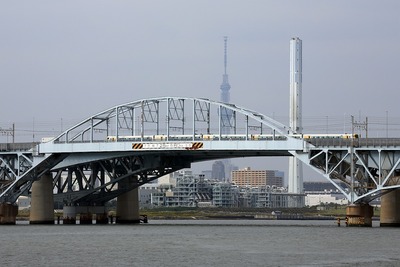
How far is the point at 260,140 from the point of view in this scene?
141250 mm

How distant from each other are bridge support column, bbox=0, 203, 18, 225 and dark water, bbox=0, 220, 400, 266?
26.9 m

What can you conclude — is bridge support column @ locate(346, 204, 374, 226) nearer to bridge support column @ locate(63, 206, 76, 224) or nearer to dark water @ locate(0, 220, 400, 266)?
dark water @ locate(0, 220, 400, 266)

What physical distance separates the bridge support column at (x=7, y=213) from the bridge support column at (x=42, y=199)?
2.92m

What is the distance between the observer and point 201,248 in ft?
330

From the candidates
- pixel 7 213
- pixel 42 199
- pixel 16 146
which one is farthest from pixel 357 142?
pixel 7 213

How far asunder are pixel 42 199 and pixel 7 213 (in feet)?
18.8

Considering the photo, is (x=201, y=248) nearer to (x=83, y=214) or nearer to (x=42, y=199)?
(x=42, y=199)

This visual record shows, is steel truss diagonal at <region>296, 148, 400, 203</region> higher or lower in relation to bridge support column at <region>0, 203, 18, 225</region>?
higher

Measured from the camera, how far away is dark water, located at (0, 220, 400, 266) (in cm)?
8469

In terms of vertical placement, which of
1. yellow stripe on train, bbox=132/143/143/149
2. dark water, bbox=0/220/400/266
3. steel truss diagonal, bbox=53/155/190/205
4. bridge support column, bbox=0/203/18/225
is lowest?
dark water, bbox=0/220/400/266

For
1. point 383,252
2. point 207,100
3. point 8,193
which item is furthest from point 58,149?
point 383,252

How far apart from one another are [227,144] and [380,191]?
21.7m

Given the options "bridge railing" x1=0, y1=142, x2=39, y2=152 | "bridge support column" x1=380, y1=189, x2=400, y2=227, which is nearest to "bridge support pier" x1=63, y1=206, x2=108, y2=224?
"bridge railing" x1=0, y1=142, x2=39, y2=152

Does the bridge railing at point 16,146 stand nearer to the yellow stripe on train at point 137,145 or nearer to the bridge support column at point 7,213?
the bridge support column at point 7,213
